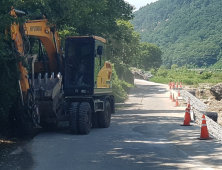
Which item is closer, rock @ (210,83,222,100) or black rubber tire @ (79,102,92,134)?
black rubber tire @ (79,102,92,134)

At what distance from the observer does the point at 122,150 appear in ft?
42.3

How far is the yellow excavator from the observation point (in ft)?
48.5

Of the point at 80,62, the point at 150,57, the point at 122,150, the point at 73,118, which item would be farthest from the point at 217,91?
the point at 150,57

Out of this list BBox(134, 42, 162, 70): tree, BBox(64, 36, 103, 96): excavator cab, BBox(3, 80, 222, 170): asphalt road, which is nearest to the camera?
BBox(3, 80, 222, 170): asphalt road

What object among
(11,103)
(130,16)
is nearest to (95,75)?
(11,103)

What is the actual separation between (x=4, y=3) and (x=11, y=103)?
134 inches

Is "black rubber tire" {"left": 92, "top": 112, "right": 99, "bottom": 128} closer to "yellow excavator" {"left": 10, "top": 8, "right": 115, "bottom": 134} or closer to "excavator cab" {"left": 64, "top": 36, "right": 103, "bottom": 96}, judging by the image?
"yellow excavator" {"left": 10, "top": 8, "right": 115, "bottom": 134}

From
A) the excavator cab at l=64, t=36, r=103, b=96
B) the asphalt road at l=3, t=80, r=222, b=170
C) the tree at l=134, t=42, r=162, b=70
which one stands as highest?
the tree at l=134, t=42, r=162, b=70

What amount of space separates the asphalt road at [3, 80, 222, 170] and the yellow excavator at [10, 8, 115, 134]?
67cm

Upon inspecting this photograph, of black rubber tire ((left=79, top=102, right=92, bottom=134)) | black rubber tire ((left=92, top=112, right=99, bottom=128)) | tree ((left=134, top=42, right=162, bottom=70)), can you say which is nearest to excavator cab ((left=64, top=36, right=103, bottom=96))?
black rubber tire ((left=79, top=102, right=92, bottom=134))

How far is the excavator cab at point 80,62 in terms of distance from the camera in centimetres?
1706

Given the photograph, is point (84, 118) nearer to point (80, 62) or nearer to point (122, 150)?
point (80, 62)

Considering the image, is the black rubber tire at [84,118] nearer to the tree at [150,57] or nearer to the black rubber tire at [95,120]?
the black rubber tire at [95,120]

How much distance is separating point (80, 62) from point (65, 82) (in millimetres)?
1009
